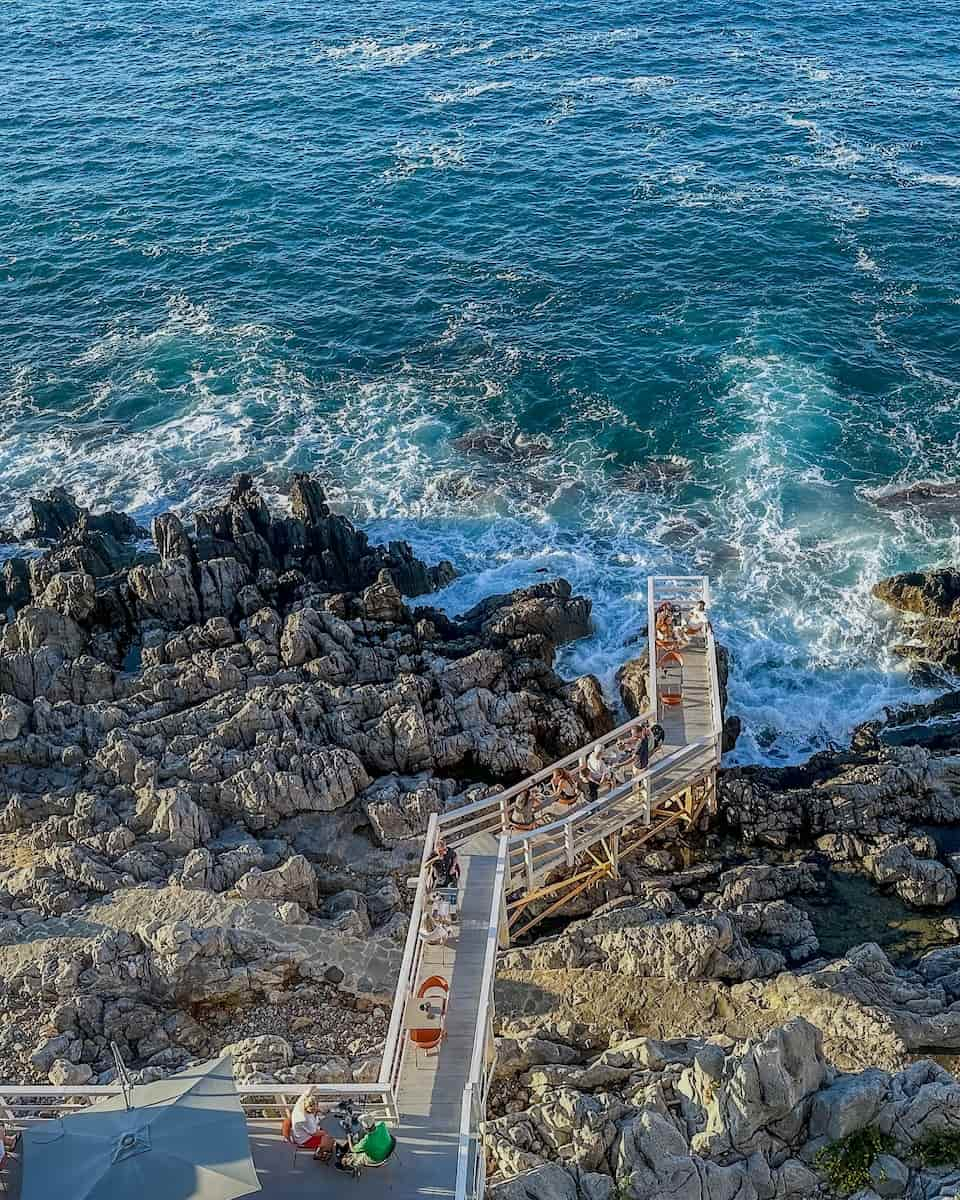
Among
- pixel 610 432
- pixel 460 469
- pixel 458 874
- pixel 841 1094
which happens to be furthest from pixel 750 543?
pixel 841 1094

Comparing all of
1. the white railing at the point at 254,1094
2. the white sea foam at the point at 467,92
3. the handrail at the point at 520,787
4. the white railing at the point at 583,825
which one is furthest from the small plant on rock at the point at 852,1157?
the white sea foam at the point at 467,92

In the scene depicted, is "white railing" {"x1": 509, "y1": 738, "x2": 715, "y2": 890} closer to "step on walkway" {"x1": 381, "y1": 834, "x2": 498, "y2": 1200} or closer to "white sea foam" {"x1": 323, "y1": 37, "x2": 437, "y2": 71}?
"step on walkway" {"x1": 381, "y1": 834, "x2": 498, "y2": 1200}

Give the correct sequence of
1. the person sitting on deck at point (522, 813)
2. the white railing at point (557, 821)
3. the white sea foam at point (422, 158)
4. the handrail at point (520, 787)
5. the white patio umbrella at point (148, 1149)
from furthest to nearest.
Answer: the white sea foam at point (422, 158)
the person sitting on deck at point (522, 813)
the handrail at point (520, 787)
the white railing at point (557, 821)
the white patio umbrella at point (148, 1149)

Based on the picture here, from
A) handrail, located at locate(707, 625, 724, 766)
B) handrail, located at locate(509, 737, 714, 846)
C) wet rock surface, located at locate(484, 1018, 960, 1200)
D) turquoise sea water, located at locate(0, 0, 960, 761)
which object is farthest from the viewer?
turquoise sea water, located at locate(0, 0, 960, 761)

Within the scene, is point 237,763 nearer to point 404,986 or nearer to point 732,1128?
point 404,986

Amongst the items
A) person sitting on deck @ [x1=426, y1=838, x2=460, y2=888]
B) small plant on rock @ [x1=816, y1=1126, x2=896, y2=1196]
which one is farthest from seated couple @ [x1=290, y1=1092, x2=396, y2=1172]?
person sitting on deck @ [x1=426, y1=838, x2=460, y2=888]

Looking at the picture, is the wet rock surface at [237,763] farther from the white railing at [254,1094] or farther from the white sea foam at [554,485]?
the white sea foam at [554,485]

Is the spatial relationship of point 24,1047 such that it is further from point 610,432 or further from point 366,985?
point 610,432
